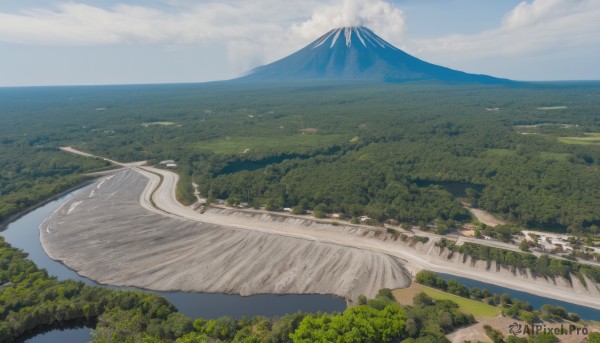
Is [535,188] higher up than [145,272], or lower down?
higher up

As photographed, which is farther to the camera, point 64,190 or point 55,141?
point 55,141

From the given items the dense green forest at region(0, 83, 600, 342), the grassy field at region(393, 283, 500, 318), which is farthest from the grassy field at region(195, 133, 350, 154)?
the grassy field at region(393, 283, 500, 318)

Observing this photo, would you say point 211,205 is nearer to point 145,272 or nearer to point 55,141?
point 145,272

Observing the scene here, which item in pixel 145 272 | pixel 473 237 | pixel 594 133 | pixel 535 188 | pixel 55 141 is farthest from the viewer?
pixel 55 141

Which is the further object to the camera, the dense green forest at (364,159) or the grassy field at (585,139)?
the grassy field at (585,139)

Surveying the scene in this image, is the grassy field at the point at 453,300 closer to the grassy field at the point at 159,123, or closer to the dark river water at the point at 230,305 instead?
the dark river water at the point at 230,305

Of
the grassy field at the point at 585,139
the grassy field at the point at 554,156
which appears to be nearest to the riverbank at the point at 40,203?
the grassy field at the point at 554,156

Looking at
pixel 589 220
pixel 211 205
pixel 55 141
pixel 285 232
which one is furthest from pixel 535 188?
pixel 55 141
